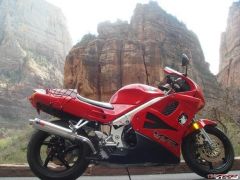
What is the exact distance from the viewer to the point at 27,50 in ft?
489

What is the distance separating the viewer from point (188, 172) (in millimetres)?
7773

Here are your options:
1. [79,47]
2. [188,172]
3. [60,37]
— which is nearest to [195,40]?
[79,47]

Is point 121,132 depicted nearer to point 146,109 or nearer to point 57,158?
point 146,109

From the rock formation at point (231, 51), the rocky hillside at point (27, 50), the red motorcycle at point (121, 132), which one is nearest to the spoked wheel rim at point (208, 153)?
the red motorcycle at point (121, 132)

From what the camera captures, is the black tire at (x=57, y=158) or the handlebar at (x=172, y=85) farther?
the handlebar at (x=172, y=85)

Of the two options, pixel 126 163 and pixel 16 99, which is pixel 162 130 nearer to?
pixel 126 163

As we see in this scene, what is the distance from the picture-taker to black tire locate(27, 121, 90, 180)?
5672mm

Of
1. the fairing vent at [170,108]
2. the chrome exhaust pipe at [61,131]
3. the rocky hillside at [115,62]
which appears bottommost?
the rocky hillside at [115,62]

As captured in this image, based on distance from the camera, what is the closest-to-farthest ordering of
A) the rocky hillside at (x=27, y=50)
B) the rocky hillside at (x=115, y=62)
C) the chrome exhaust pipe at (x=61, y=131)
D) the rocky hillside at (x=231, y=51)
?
the chrome exhaust pipe at (x=61, y=131), the rocky hillside at (x=115, y=62), the rocky hillside at (x=231, y=51), the rocky hillside at (x=27, y=50)

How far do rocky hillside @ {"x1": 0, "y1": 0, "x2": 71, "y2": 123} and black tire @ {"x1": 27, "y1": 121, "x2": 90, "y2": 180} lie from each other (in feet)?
318

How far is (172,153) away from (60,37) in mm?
185308

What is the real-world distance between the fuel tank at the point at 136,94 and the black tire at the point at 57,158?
81 centimetres

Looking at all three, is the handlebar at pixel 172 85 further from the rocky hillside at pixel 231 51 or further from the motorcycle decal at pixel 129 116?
the rocky hillside at pixel 231 51

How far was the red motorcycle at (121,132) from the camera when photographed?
18.7 ft
